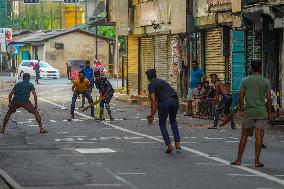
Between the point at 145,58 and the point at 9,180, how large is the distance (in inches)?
1366

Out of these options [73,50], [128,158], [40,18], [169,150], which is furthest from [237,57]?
[40,18]

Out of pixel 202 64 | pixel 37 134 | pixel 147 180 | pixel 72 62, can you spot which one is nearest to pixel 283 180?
pixel 147 180

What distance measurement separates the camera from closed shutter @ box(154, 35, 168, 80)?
147ft

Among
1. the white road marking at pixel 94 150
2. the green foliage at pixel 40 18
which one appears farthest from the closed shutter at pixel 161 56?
the green foliage at pixel 40 18

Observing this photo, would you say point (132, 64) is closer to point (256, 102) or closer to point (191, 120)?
point (191, 120)

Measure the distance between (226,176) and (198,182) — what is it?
902mm

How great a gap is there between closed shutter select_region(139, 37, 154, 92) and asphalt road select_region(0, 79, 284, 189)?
1805cm

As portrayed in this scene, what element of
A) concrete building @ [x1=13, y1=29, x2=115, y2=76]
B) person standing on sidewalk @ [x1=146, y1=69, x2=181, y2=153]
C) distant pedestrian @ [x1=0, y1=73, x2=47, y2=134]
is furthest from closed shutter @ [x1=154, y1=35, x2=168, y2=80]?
concrete building @ [x1=13, y1=29, x2=115, y2=76]

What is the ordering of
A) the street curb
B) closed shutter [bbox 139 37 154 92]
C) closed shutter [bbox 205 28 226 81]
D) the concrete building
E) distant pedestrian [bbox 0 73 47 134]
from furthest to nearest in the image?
1. the concrete building
2. closed shutter [bbox 139 37 154 92]
3. closed shutter [bbox 205 28 226 81]
4. distant pedestrian [bbox 0 73 47 134]
5. the street curb

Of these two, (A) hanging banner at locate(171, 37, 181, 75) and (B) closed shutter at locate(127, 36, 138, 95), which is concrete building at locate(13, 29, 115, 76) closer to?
(B) closed shutter at locate(127, 36, 138, 95)

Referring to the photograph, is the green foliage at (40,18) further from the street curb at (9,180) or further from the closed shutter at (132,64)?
the street curb at (9,180)

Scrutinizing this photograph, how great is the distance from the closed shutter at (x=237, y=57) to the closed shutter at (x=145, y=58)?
Result: 41.4ft

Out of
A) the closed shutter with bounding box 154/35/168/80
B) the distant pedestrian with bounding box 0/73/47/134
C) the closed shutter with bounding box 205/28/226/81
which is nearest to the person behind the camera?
the distant pedestrian with bounding box 0/73/47/134

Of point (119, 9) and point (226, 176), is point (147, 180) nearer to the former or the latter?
point (226, 176)
